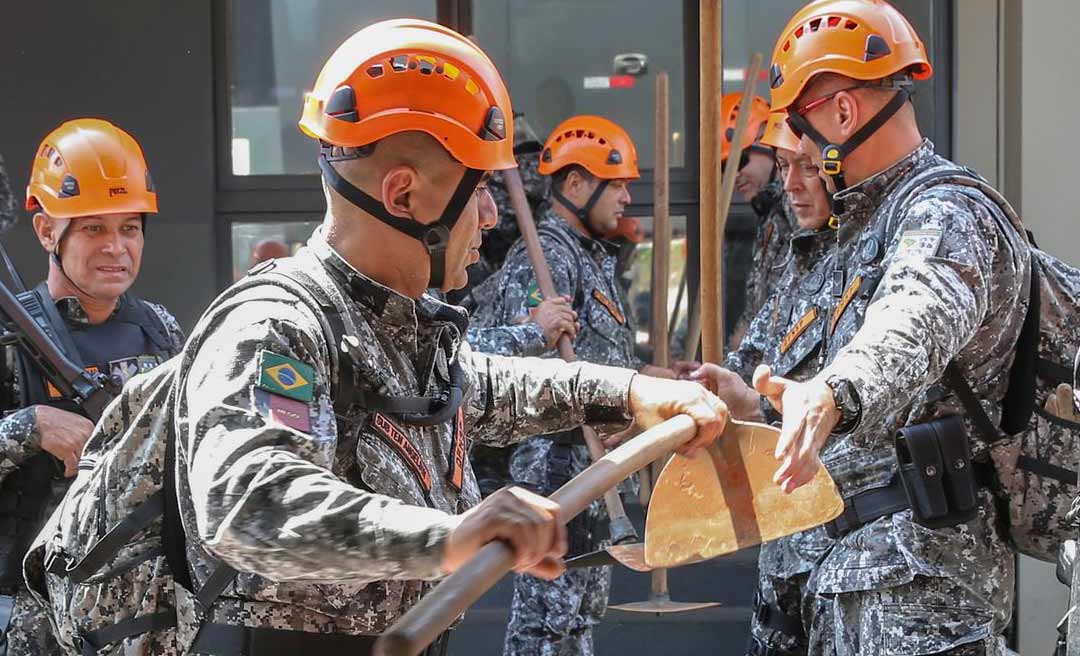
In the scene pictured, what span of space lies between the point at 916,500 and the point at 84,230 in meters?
2.83

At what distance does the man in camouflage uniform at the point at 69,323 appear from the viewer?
4.11 meters

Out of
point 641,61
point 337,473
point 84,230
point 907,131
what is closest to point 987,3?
point 641,61

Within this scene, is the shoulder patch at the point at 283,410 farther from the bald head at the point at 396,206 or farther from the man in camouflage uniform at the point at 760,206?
the man in camouflage uniform at the point at 760,206

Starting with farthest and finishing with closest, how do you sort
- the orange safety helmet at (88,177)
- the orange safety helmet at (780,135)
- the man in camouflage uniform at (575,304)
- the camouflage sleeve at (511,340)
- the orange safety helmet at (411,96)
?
the man in camouflage uniform at (575,304) → the camouflage sleeve at (511,340) → the orange safety helmet at (780,135) → the orange safety helmet at (88,177) → the orange safety helmet at (411,96)

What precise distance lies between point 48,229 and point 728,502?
284cm

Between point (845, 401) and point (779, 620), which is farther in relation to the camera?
point (779, 620)

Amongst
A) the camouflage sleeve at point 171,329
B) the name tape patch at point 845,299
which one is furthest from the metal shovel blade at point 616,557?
the camouflage sleeve at point 171,329

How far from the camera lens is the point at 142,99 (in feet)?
21.7

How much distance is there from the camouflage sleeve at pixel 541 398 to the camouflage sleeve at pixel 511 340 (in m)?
2.69

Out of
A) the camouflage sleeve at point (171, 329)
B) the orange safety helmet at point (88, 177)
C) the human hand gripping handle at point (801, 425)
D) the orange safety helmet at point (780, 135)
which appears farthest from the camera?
the orange safety helmet at point (780, 135)

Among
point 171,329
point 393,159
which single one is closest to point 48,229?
point 171,329

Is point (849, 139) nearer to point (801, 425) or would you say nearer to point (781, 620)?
point (801, 425)

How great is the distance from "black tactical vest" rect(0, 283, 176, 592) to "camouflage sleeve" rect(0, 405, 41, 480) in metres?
0.13

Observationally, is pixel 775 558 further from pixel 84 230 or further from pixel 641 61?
pixel 641 61
